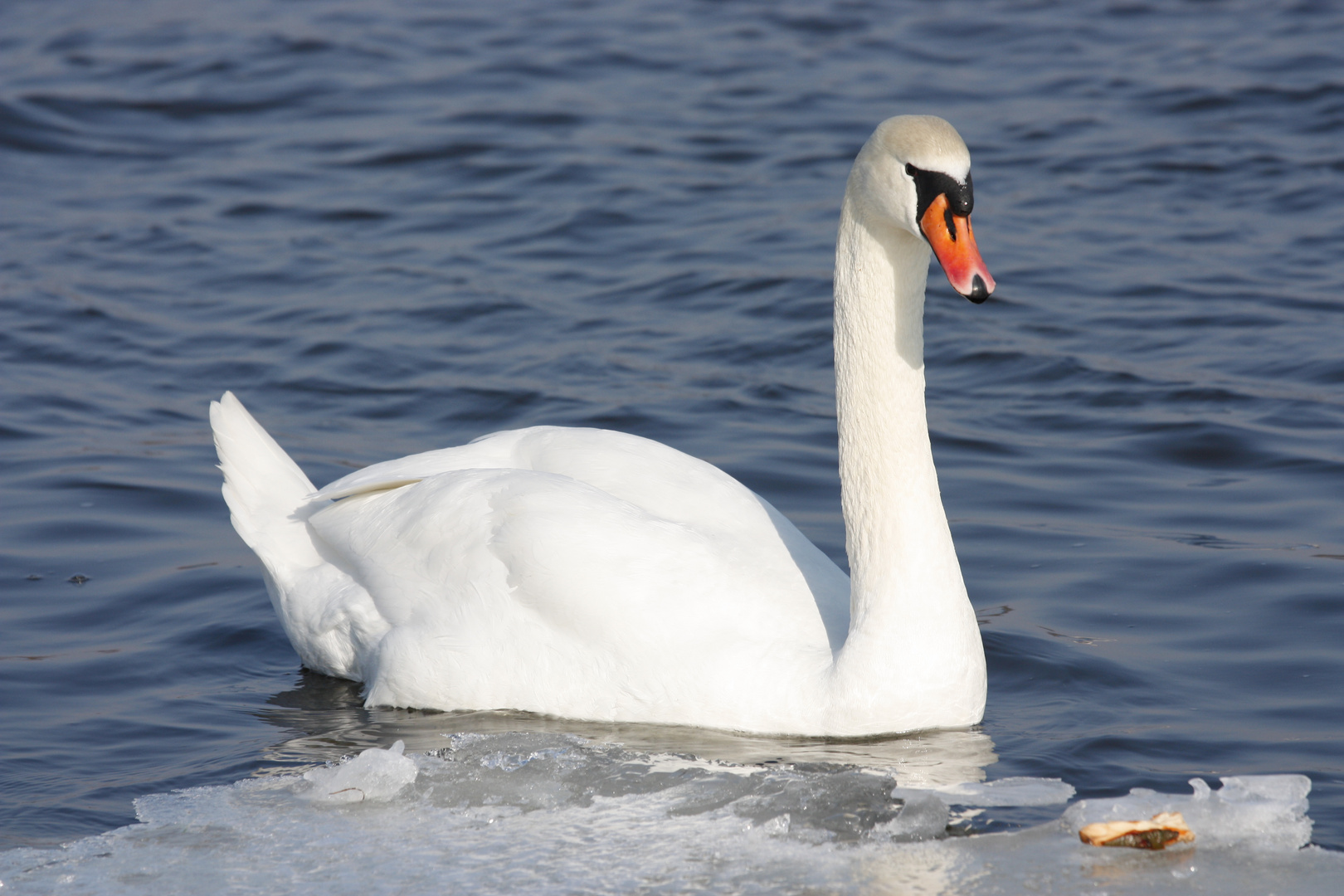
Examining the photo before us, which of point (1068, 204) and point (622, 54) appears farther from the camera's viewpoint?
point (622, 54)

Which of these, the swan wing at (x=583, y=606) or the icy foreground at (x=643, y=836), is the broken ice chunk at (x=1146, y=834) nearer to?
the icy foreground at (x=643, y=836)

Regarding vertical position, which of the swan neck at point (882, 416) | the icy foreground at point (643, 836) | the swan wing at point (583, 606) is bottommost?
the icy foreground at point (643, 836)

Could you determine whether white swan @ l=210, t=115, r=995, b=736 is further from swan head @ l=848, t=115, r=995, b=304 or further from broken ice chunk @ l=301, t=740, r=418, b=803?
broken ice chunk @ l=301, t=740, r=418, b=803

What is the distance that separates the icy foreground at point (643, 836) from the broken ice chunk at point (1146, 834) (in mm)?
31

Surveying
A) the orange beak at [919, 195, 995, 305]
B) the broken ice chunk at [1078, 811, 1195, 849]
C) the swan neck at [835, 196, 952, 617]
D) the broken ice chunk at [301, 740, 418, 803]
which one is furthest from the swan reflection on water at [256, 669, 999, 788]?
the orange beak at [919, 195, 995, 305]

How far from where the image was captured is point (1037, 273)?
32.7 feet

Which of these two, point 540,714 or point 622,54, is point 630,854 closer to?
point 540,714

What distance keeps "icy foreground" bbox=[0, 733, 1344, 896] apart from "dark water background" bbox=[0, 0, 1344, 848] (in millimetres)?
262

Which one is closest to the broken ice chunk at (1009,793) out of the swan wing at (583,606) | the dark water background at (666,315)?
the dark water background at (666,315)

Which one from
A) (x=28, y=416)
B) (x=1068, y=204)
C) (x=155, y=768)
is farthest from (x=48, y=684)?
(x=1068, y=204)

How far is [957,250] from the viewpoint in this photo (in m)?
Result: 4.15

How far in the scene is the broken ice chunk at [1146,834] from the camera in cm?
406

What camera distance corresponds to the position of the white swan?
15.4ft

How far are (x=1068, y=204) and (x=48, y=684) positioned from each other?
7.64 meters
